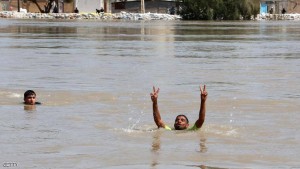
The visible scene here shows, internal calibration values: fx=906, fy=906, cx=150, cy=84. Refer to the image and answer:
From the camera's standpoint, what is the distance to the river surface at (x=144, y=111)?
11.9 m

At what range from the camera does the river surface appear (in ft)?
39.0

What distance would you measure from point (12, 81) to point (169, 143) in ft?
32.5

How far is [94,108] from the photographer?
1733 cm

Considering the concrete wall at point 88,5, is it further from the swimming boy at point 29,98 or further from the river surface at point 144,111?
the swimming boy at point 29,98

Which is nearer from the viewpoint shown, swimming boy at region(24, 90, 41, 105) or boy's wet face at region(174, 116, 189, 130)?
boy's wet face at region(174, 116, 189, 130)

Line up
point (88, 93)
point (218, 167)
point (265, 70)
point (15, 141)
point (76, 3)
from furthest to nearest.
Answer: point (76, 3)
point (265, 70)
point (88, 93)
point (15, 141)
point (218, 167)

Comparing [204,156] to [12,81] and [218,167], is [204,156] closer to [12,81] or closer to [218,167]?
[218,167]

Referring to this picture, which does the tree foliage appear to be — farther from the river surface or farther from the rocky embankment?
the river surface

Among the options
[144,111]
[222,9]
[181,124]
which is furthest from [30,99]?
[222,9]

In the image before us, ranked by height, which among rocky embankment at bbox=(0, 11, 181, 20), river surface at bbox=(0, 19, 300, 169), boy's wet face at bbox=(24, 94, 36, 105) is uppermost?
rocky embankment at bbox=(0, 11, 181, 20)

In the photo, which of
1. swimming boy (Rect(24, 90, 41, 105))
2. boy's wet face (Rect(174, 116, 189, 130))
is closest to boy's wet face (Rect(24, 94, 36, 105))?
swimming boy (Rect(24, 90, 41, 105))

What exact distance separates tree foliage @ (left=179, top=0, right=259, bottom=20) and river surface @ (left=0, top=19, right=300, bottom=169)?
5935cm

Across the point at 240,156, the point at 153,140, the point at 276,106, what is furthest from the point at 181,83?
the point at 240,156

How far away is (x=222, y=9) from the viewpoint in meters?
93.4
